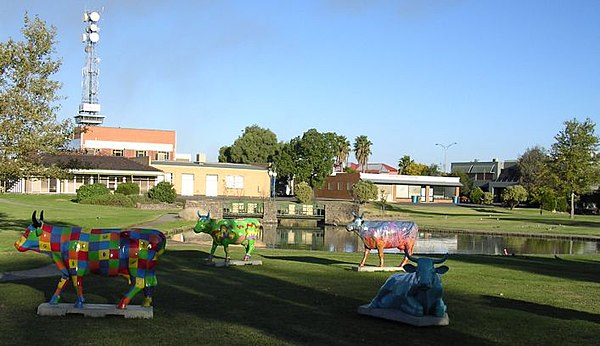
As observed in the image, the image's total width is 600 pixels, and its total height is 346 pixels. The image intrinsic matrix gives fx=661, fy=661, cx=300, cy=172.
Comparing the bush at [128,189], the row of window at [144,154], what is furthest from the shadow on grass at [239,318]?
the row of window at [144,154]

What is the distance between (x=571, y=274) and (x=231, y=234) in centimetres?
1053

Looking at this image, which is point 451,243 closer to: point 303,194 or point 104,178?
point 303,194

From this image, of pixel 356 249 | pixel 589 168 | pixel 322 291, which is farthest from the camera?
pixel 589 168

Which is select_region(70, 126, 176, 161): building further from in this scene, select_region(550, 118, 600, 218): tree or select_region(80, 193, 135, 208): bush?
select_region(550, 118, 600, 218): tree

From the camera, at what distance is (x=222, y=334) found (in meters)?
10.2

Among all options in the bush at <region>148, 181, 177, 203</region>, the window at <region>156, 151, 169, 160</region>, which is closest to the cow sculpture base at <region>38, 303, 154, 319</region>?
the bush at <region>148, 181, 177, 203</region>

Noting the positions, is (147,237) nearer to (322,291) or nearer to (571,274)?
(322,291)

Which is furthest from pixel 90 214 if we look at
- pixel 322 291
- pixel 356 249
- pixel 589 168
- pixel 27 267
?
pixel 589 168

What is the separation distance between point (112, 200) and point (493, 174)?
88757 millimetres

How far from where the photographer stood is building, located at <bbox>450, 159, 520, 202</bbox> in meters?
117

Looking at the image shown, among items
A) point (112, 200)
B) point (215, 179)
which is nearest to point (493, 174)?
point (215, 179)

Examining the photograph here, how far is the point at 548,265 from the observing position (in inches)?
913

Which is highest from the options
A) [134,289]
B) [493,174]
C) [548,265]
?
[493,174]

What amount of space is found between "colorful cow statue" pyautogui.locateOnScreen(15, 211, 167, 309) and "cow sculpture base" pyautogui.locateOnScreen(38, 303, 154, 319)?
0.36ft
